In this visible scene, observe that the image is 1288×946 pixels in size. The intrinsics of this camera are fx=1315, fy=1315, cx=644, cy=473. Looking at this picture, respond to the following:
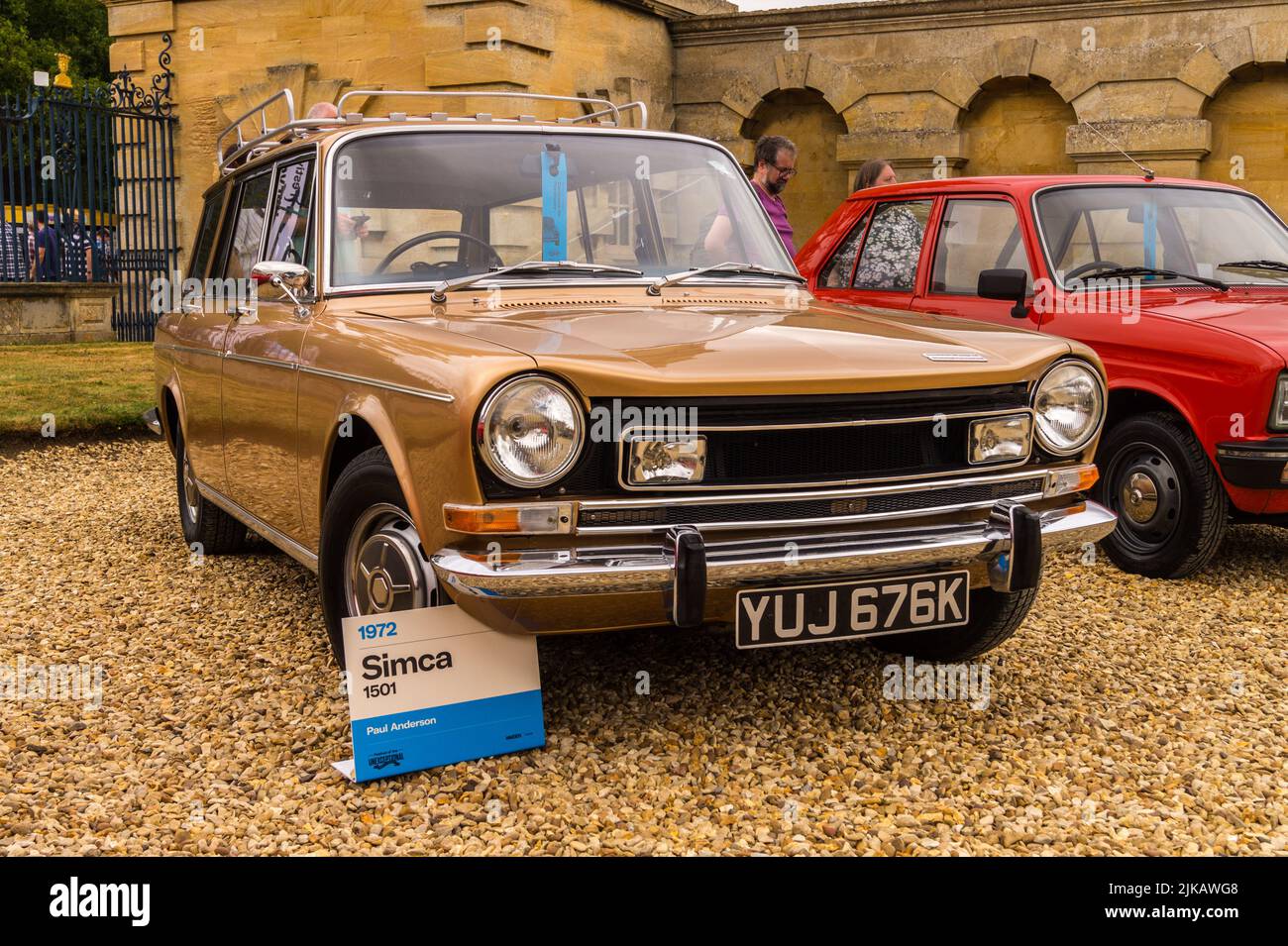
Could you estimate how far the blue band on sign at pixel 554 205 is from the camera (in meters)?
4.52

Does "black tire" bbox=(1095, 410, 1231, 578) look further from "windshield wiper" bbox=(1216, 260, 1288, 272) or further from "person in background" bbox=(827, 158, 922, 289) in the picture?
"person in background" bbox=(827, 158, 922, 289)

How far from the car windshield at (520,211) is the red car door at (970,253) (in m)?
2.28

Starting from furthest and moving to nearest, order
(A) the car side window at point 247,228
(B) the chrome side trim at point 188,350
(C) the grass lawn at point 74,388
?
1. (C) the grass lawn at point 74,388
2. (B) the chrome side trim at point 188,350
3. (A) the car side window at point 247,228

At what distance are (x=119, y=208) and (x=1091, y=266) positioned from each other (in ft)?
48.0

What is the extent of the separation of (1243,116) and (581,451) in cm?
1416

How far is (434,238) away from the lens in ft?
14.7

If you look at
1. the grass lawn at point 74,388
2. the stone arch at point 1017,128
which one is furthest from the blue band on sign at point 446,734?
the stone arch at point 1017,128

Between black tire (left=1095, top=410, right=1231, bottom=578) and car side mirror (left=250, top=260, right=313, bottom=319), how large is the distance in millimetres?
3914

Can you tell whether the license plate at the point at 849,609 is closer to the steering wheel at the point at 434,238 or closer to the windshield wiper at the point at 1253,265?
the steering wheel at the point at 434,238

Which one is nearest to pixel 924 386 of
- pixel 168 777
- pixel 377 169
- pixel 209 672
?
pixel 377 169

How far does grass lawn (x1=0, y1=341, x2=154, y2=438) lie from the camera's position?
35.1ft
